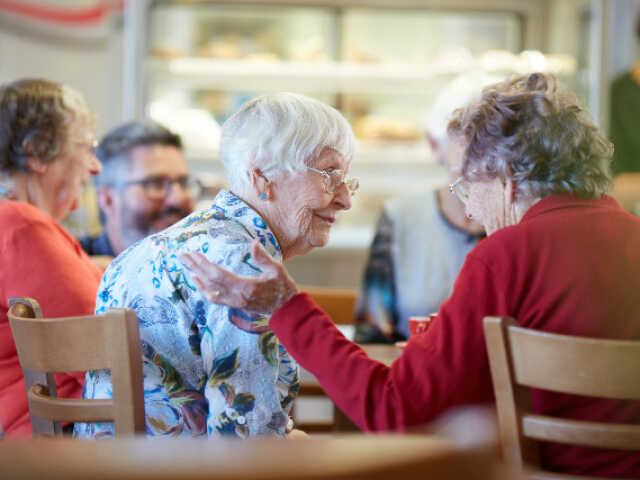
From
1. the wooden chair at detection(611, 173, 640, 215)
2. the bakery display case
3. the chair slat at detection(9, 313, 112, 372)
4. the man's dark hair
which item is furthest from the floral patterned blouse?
the wooden chair at detection(611, 173, 640, 215)

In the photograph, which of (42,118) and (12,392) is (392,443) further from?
(42,118)

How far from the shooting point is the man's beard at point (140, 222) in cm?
268

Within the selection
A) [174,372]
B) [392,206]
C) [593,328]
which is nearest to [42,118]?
[174,372]

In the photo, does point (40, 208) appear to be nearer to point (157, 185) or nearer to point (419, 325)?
point (157, 185)

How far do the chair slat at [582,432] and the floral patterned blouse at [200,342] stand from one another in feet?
1.36

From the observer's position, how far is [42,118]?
2.05 meters

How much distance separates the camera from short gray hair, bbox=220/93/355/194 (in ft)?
4.84

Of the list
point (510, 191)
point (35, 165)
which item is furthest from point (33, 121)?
point (510, 191)

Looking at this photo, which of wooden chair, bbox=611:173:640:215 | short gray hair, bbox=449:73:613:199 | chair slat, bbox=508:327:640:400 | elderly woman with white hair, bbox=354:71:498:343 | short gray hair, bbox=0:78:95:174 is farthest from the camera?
wooden chair, bbox=611:173:640:215

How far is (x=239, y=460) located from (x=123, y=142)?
238 centimetres

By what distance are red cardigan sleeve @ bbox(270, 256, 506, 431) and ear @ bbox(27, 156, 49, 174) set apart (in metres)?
1.10

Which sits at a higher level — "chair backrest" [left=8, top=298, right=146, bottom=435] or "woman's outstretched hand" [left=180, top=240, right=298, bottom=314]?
"woman's outstretched hand" [left=180, top=240, right=298, bottom=314]

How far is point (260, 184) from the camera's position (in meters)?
1.48

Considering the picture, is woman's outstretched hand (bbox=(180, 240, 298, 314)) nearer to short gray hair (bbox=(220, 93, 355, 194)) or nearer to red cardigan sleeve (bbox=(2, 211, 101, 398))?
short gray hair (bbox=(220, 93, 355, 194))
